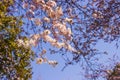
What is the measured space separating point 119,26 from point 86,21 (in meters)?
1.64

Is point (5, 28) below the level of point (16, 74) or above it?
A: above

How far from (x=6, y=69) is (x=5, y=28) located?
0.88 meters

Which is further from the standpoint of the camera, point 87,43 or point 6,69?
point 87,43

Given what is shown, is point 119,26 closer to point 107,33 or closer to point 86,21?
point 107,33

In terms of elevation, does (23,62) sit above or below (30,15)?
below

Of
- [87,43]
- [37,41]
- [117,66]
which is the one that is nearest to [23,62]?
[87,43]

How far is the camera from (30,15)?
6.30 metres

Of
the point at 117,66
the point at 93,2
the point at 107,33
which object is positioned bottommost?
the point at 117,66

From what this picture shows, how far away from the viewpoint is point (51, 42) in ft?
18.1

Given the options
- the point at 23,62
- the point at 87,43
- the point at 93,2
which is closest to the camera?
the point at 23,62

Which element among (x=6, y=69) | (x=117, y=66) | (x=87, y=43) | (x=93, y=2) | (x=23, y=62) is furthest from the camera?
(x=117, y=66)

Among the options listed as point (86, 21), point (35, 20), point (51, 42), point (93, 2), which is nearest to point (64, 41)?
point (51, 42)

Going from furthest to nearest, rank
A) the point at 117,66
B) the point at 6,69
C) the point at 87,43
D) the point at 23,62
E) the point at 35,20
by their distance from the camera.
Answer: the point at 117,66, the point at 87,43, the point at 23,62, the point at 6,69, the point at 35,20

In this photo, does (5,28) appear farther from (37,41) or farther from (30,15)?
(37,41)
